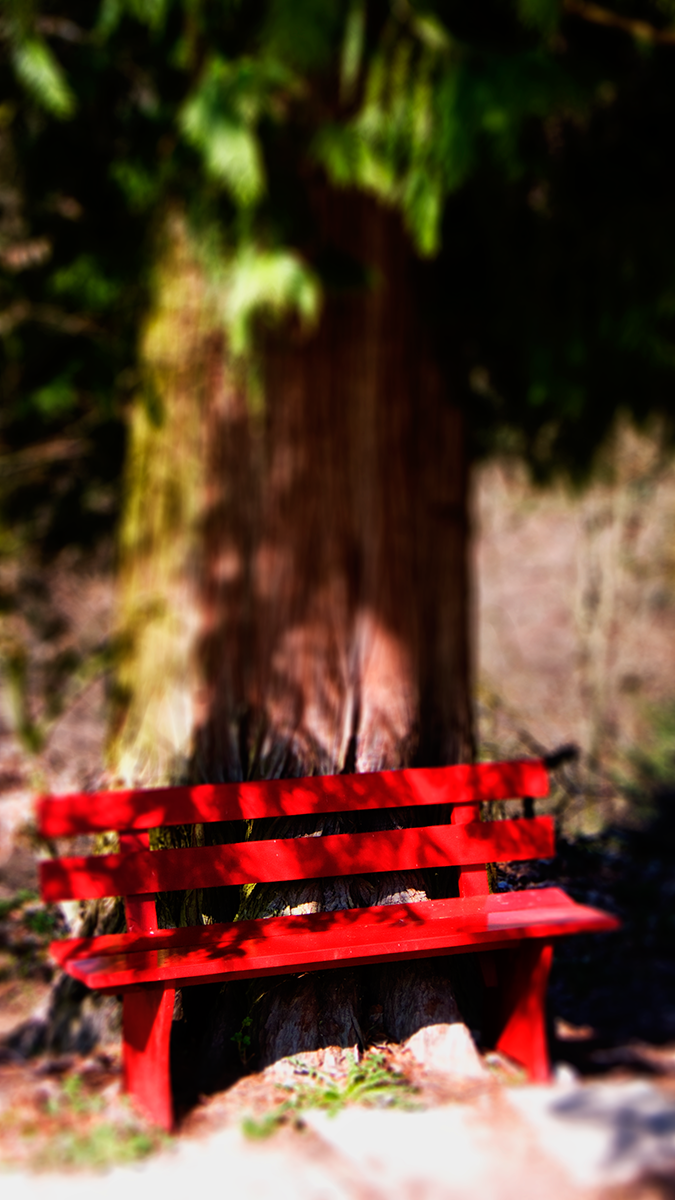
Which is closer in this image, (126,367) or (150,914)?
(150,914)

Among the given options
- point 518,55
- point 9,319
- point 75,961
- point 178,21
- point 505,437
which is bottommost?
point 75,961

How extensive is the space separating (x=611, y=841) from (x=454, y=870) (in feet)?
5.30

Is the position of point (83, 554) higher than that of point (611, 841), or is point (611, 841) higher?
point (83, 554)

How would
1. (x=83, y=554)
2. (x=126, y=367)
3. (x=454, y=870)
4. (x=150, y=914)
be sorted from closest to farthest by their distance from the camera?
1. (x=150, y=914)
2. (x=454, y=870)
3. (x=126, y=367)
4. (x=83, y=554)

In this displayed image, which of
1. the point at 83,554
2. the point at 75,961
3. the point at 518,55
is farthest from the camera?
the point at 83,554

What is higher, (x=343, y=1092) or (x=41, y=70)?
(x=41, y=70)

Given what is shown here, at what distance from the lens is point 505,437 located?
20.0 feet

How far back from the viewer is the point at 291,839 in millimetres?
2598

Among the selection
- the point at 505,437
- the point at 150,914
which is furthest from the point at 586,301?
the point at 150,914

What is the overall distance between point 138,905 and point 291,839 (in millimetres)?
449

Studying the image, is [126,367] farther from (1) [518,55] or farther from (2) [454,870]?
(2) [454,870]

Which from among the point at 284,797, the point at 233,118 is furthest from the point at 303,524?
the point at 284,797

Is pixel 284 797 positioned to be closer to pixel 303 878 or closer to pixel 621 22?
pixel 303 878

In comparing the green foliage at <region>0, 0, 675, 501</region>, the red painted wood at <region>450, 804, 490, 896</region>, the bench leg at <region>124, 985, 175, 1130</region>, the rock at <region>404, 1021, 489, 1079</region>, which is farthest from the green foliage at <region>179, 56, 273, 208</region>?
the rock at <region>404, 1021, 489, 1079</region>
